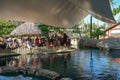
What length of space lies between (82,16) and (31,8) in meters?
1.04

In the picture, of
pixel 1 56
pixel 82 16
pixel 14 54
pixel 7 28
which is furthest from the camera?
pixel 7 28

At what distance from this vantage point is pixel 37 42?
103ft

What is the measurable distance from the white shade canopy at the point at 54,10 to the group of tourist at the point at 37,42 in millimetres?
23458

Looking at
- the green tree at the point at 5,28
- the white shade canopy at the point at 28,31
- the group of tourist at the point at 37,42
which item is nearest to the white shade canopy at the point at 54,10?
the group of tourist at the point at 37,42

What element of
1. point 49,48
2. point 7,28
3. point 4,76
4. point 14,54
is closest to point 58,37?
point 49,48

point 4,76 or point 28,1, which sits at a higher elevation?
point 28,1

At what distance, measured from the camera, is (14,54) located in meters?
26.7

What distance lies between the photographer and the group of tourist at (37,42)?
28.6m

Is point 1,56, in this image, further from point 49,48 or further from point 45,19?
point 45,19

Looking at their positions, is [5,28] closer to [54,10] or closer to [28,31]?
[28,31]

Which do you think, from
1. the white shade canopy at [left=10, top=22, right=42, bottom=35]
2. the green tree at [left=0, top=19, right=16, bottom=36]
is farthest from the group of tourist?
the green tree at [left=0, top=19, right=16, bottom=36]

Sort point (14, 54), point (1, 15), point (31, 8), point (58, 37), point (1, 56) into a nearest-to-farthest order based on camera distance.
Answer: point (1, 15) → point (31, 8) → point (1, 56) → point (14, 54) → point (58, 37)

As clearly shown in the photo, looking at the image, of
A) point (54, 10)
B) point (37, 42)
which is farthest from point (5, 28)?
point (54, 10)

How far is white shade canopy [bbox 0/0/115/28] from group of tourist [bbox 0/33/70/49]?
23.5 metres
